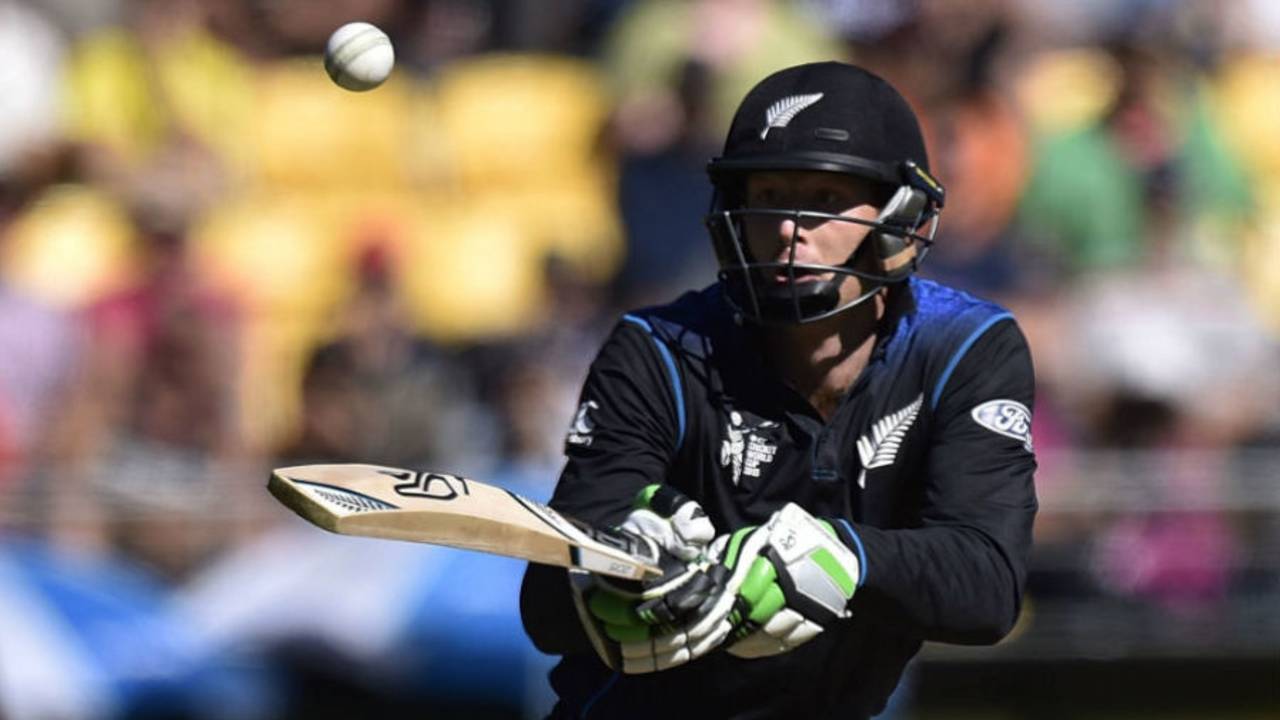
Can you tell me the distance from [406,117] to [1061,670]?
399 centimetres

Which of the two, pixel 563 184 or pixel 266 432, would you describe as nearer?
pixel 266 432

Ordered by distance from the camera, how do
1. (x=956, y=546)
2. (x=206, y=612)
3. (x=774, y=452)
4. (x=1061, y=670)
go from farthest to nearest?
(x=1061, y=670) → (x=206, y=612) → (x=774, y=452) → (x=956, y=546)

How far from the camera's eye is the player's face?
3.68 meters

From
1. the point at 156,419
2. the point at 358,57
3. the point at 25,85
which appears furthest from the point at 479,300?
the point at 358,57

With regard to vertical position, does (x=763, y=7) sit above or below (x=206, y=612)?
above

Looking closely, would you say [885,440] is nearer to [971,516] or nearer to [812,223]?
[971,516]

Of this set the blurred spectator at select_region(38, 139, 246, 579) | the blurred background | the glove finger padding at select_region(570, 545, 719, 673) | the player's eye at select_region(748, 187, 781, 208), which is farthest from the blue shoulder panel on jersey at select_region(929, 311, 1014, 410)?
the blurred spectator at select_region(38, 139, 246, 579)

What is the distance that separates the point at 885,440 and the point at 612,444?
18.9 inches

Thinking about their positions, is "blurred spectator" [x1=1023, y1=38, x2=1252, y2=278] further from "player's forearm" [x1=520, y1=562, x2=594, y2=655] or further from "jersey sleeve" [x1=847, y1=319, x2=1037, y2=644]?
"player's forearm" [x1=520, y1=562, x2=594, y2=655]

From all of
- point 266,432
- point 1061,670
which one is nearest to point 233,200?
point 266,432

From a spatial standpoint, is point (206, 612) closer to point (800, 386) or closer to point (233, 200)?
point (233, 200)

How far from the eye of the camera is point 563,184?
9.94 m

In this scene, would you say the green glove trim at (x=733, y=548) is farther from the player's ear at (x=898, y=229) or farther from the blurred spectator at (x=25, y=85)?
the blurred spectator at (x=25, y=85)

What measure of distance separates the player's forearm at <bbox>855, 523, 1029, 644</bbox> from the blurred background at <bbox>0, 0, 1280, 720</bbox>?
4.24m
